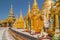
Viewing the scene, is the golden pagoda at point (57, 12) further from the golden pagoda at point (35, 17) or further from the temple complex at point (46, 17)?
the golden pagoda at point (35, 17)

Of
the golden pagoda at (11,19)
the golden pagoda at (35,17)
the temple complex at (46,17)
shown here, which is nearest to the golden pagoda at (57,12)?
the temple complex at (46,17)

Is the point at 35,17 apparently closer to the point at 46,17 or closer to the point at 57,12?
the point at 46,17

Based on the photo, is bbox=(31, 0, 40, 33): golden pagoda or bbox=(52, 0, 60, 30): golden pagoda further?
bbox=(31, 0, 40, 33): golden pagoda

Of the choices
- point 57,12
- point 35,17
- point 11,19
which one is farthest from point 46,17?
point 11,19

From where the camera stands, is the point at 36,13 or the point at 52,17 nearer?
the point at 52,17

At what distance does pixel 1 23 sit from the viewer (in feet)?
245

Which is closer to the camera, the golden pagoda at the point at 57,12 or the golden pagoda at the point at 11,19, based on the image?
the golden pagoda at the point at 57,12

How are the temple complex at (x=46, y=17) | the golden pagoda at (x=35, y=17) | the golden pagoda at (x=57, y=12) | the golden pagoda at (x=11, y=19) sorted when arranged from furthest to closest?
the golden pagoda at (x=11, y=19) < the golden pagoda at (x=35, y=17) < the temple complex at (x=46, y=17) < the golden pagoda at (x=57, y=12)

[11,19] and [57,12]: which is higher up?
[57,12]

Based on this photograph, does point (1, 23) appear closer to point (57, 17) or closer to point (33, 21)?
point (33, 21)

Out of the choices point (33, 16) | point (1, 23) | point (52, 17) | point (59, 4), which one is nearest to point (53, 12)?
point (52, 17)

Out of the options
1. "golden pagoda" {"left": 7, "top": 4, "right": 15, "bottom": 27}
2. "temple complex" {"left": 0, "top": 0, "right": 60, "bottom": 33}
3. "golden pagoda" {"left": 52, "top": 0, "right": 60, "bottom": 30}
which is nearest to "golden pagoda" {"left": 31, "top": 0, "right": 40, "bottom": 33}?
"temple complex" {"left": 0, "top": 0, "right": 60, "bottom": 33}

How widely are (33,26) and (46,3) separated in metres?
4.16

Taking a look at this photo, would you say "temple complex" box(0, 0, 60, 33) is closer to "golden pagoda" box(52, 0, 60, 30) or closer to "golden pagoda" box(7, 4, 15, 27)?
"golden pagoda" box(52, 0, 60, 30)
